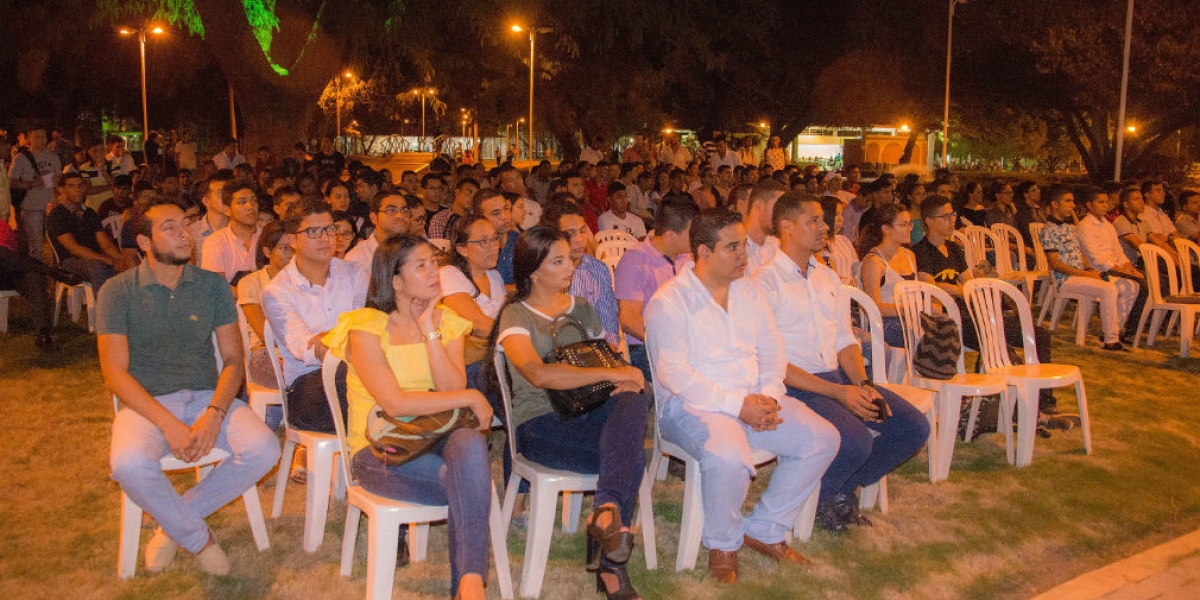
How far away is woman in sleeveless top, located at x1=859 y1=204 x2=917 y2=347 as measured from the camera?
5.95 meters

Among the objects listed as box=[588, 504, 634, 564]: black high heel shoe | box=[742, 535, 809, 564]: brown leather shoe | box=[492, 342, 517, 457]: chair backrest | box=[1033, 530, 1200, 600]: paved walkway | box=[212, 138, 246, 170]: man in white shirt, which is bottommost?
box=[1033, 530, 1200, 600]: paved walkway

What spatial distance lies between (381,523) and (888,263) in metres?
3.77

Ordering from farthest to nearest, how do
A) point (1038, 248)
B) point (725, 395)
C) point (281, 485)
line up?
point (1038, 248) < point (281, 485) < point (725, 395)

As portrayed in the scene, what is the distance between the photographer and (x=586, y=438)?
3.88 meters

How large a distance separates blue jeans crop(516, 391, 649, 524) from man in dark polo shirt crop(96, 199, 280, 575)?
107 cm

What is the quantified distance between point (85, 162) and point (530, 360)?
1703 centimetres

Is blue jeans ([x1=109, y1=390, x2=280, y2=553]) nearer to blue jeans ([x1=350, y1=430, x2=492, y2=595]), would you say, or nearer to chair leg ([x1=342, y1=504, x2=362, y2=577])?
chair leg ([x1=342, y1=504, x2=362, y2=577])

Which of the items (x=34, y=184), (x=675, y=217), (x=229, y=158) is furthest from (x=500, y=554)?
(x=229, y=158)

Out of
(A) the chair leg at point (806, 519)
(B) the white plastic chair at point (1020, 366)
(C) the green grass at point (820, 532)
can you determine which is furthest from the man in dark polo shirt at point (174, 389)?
(B) the white plastic chair at point (1020, 366)

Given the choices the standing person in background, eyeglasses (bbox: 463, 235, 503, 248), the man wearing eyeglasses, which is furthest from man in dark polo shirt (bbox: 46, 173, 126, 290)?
eyeglasses (bbox: 463, 235, 503, 248)

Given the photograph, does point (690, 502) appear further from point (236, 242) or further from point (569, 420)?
point (236, 242)

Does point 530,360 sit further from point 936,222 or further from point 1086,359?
point 1086,359

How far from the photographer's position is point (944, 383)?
5262 mm

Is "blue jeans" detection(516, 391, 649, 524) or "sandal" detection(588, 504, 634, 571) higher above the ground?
"blue jeans" detection(516, 391, 649, 524)
